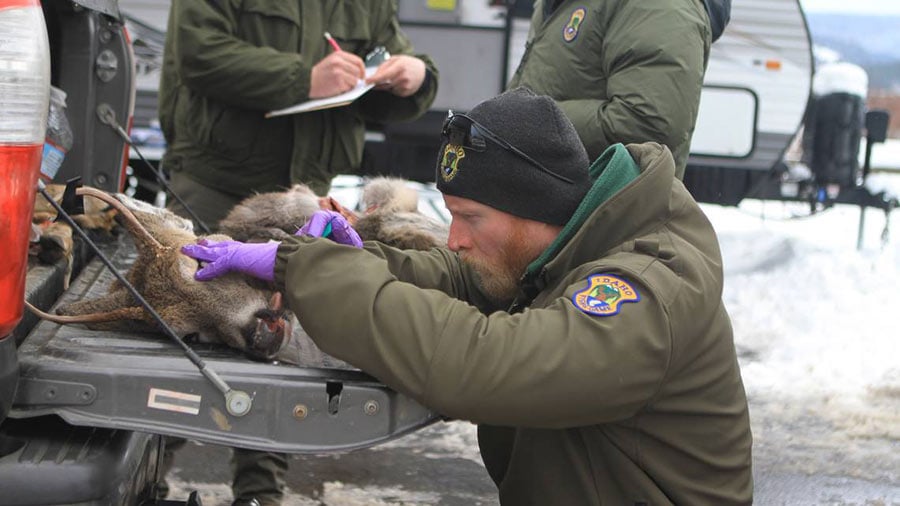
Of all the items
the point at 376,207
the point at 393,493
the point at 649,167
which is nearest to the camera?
the point at 649,167

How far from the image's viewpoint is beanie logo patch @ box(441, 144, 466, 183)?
7.41 feet

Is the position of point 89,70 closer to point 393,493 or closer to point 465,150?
point 465,150

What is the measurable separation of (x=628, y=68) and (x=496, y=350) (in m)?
1.65

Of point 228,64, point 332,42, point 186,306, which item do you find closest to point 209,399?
point 186,306

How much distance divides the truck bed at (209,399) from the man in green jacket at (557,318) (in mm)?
98

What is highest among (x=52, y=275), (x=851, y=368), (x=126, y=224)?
(x=126, y=224)

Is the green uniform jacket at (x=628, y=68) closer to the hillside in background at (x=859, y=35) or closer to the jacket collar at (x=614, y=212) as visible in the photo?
the jacket collar at (x=614, y=212)

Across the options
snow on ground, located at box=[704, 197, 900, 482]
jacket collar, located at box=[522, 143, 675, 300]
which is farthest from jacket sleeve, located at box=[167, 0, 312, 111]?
snow on ground, located at box=[704, 197, 900, 482]

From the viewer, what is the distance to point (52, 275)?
2643mm

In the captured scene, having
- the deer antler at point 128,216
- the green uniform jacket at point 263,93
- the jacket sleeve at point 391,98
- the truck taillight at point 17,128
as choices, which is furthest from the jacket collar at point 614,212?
the jacket sleeve at point 391,98

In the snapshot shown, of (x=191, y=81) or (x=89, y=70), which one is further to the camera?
(x=191, y=81)

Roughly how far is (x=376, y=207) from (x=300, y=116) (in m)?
1.07

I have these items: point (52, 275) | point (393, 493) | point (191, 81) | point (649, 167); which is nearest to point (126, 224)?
point (52, 275)

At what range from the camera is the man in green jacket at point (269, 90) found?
383 centimetres
